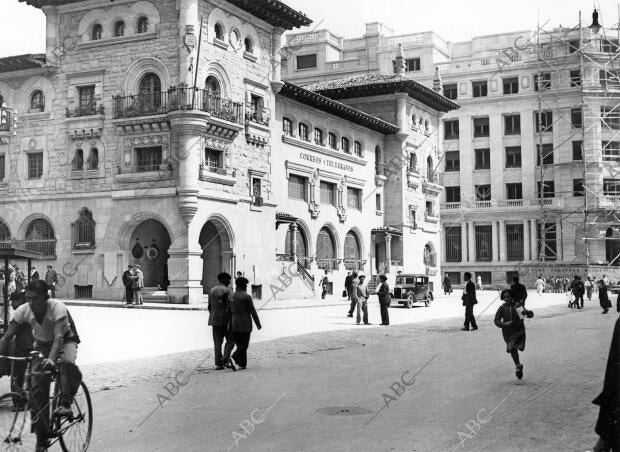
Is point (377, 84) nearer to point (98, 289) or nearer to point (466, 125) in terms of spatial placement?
point (466, 125)

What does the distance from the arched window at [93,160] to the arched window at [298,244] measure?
40.2ft

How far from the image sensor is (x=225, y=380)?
12.7m

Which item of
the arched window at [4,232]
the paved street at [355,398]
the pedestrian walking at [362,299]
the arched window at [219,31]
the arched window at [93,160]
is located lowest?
the paved street at [355,398]

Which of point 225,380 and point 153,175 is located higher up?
point 153,175

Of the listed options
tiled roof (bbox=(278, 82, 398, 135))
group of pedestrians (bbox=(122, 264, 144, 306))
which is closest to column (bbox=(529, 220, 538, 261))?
tiled roof (bbox=(278, 82, 398, 135))

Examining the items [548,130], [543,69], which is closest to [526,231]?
[548,130]

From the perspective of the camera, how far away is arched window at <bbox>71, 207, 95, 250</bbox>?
37.2m

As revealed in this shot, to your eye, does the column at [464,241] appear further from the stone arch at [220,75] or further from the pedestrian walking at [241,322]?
the pedestrian walking at [241,322]

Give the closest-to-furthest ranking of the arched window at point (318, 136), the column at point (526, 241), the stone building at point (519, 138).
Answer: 1. the arched window at point (318, 136)
2. the stone building at point (519, 138)
3. the column at point (526, 241)

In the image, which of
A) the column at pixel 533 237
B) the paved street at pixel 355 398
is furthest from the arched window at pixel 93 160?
the column at pixel 533 237

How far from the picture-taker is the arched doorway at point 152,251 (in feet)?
123

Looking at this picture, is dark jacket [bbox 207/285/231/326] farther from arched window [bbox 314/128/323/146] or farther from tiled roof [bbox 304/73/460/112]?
tiled roof [bbox 304/73/460/112]

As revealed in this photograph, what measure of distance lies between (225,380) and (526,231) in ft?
210

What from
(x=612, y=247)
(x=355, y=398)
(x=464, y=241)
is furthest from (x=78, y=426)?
(x=464, y=241)
